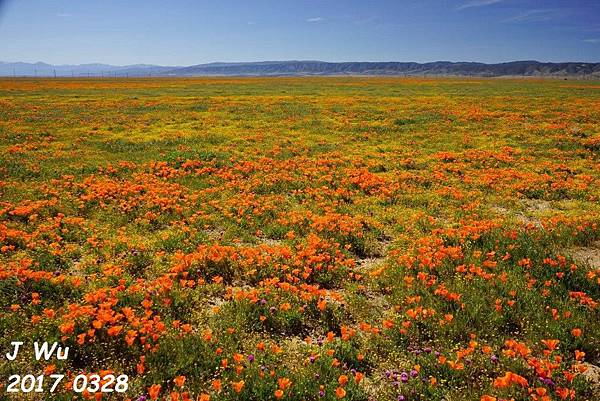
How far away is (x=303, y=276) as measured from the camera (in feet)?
23.5

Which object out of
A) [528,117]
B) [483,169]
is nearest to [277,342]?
[483,169]

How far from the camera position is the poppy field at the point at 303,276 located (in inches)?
193

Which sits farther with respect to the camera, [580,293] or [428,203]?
[428,203]

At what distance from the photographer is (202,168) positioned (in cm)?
1559

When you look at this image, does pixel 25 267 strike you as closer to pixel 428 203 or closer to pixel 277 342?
pixel 277 342

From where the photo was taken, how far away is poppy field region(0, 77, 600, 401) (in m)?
4.90

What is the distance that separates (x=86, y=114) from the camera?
3516 cm

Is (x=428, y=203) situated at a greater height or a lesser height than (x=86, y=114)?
lesser

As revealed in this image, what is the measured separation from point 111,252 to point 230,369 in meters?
4.76

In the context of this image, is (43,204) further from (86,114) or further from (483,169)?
(86,114)

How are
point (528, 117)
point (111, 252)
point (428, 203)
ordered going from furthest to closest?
point (528, 117), point (428, 203), point (111, 252)

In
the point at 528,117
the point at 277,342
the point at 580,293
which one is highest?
the point at 528,117

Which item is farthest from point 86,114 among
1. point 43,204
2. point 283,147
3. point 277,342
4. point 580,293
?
point 580,293

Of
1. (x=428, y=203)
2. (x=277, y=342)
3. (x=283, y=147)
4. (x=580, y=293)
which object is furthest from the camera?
(x=283, y=147)
